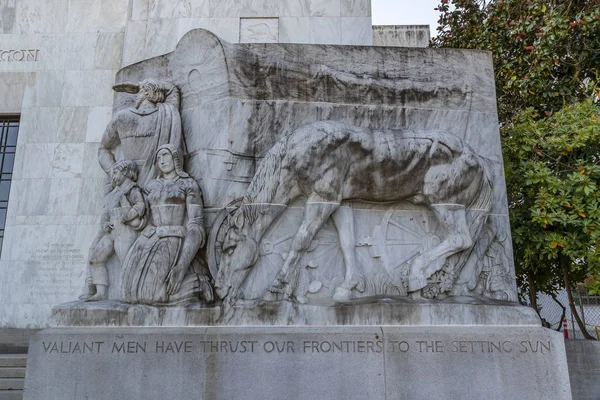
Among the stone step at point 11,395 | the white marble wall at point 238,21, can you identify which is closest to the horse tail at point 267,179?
the stone step at point 11,395

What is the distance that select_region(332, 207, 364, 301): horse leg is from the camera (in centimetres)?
667

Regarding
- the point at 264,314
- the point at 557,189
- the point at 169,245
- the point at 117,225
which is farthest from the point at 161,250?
the point at 557,189

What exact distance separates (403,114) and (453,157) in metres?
0.98

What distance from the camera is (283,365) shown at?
19.9 feet

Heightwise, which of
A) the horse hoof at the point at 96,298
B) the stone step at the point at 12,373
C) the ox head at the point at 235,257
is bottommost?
the stone step at the point at 12,373

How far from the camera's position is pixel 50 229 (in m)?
11.8

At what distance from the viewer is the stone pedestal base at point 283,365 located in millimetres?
6008

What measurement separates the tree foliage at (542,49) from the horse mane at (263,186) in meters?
6.22

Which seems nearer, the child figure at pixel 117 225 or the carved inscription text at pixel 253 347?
the carved inscription text at pixel 253 347

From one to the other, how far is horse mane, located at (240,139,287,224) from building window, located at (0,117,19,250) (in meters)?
9.02

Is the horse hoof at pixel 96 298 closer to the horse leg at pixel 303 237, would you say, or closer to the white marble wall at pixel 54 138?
the horse leg at pixel 303 237

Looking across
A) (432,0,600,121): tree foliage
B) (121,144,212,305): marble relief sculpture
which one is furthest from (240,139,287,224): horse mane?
(432,0,600,121): tree foliage

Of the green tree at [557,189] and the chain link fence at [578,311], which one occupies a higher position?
the green tree at [557,189]

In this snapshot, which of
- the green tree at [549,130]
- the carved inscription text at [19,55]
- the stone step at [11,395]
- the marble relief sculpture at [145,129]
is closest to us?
the marble relief sculpture at [145,129]
